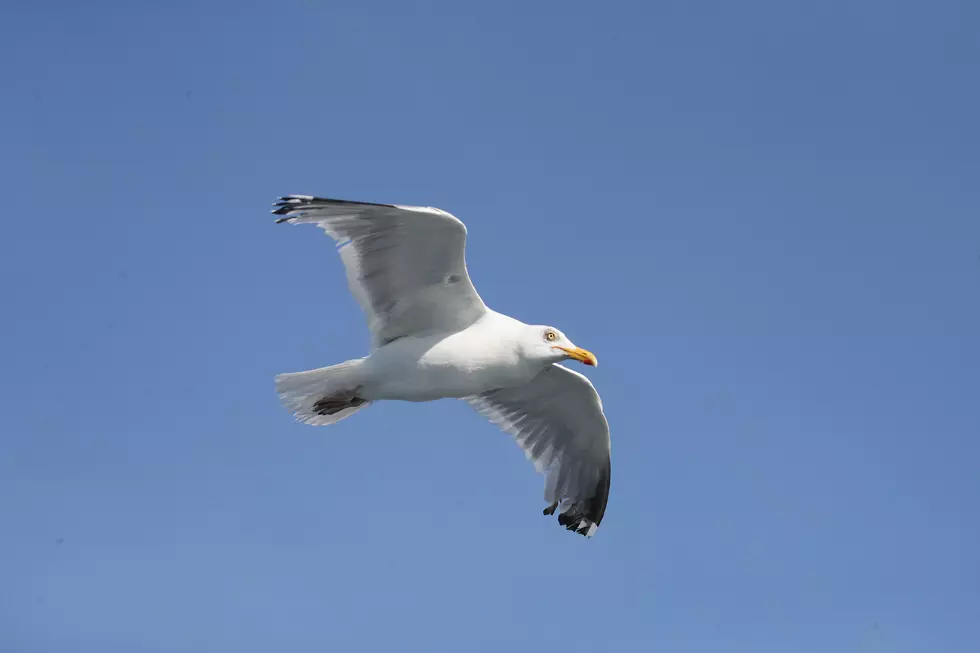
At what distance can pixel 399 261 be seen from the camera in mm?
10688

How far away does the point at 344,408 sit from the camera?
452 inches

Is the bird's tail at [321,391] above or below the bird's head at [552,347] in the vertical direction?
below

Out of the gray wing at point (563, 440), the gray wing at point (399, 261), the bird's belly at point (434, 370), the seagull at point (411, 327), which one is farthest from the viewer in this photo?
the gray wing at point (563, 440)

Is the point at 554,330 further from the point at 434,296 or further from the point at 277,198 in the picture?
the point at 277,198

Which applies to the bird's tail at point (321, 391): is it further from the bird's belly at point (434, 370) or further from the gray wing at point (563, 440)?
the gray wing at point (563, 440)

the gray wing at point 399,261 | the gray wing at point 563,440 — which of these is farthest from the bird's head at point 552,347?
the gray wing at point 563,440

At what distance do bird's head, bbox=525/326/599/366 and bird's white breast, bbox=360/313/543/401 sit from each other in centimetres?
11

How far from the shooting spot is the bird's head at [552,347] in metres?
11.0

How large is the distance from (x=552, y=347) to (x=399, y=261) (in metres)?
1.65

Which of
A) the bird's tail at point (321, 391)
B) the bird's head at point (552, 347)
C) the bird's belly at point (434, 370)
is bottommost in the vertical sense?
the bird's tail at point (321, 391)

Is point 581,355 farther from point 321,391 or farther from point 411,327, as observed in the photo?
point 321,391

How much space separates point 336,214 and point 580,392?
357 centimetres

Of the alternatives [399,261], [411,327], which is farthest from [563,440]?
[399,261]

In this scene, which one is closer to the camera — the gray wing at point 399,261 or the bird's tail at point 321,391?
the gray wing at point 399,261
